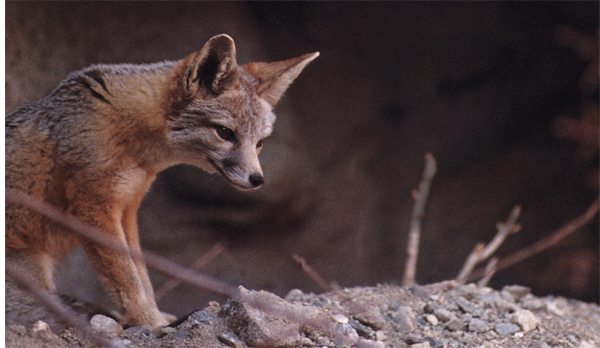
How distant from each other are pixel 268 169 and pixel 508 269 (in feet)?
7.31

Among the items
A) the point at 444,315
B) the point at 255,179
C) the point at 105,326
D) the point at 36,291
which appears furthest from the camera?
the point at 444,315

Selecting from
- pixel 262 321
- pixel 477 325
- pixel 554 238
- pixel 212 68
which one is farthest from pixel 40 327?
pixel 554 238

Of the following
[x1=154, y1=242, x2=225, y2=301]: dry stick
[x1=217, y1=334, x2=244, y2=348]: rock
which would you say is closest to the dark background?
[x1=154, y1=242, x2=225, y2=301]: dry stick

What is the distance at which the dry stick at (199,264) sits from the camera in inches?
87.6

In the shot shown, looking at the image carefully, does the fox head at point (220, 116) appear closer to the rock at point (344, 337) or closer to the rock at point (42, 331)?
the rock at point (344, 337)

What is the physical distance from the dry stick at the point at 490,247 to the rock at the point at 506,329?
2.76 feet

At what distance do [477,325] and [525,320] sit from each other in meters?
0.27

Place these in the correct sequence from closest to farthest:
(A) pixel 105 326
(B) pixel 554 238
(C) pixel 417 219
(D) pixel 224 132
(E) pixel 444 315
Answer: (A) pixel 105 326, (D) pixel 224 132, (E) pixel 444 315, (C) pixel 417 219, (B) pixel 554 238

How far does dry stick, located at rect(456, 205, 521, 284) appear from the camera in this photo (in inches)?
125

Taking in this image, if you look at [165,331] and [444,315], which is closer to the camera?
[165,331]

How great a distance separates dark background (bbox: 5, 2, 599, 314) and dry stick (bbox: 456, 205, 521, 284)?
62 millimetres

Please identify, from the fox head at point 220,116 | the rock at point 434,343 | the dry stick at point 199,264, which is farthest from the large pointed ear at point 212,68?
the rock at point 434,343

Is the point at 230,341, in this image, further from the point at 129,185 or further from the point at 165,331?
the point at 129,185

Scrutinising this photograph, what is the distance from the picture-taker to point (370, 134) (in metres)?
2.95
